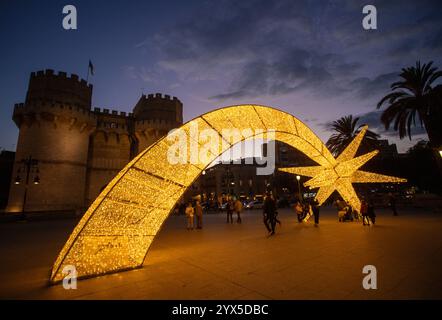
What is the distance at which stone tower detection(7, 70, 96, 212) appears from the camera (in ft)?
85.3

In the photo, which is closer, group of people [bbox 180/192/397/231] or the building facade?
group of people [bbox 180/192/397/231]

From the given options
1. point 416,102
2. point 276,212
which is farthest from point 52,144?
point 416,102

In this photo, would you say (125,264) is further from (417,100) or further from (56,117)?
(56,117)

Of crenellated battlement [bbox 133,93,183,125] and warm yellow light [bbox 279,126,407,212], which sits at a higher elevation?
crenellated battlement [bbox 133,93,183,125]

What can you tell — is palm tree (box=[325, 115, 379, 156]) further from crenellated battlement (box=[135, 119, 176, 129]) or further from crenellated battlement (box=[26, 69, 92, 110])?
crenellated battlement (box=[26, 69, 92, 110])

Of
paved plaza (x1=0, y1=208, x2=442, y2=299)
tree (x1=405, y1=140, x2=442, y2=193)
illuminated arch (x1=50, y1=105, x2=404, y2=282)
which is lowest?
paved plaza (x1=0, y1=208, x2=442, y2=299)

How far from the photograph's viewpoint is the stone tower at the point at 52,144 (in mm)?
25984

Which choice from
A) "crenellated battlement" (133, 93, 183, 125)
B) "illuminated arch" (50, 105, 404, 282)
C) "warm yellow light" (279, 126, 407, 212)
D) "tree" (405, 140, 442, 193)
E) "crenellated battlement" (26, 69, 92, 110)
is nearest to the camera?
"illuminated arch" (50, 105, 404, 282)

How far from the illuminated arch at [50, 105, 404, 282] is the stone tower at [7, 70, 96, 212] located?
26332mm

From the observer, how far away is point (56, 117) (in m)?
27.7

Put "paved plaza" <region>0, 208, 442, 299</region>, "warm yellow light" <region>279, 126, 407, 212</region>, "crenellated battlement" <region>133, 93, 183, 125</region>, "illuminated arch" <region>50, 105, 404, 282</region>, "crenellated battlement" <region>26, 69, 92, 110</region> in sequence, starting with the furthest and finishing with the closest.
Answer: "crenellated battlement" <region>133, 93, 183, 125</region> → "crenellated battlement" <region>26, 69, 92, 110</region> → "warm yellow light" <region>279, 126, 407, 212</region> → "illuminated arch" <region>50, 105, 404, 282</region> → "paved plaza" <region>0, 208, 442, 299</region>

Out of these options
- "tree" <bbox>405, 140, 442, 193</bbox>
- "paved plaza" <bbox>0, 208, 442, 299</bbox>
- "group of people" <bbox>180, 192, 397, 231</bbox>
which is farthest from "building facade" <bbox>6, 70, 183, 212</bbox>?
"tree" <bbox>405, 140, 442, 193</bbox>

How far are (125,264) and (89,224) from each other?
4.35 feet
